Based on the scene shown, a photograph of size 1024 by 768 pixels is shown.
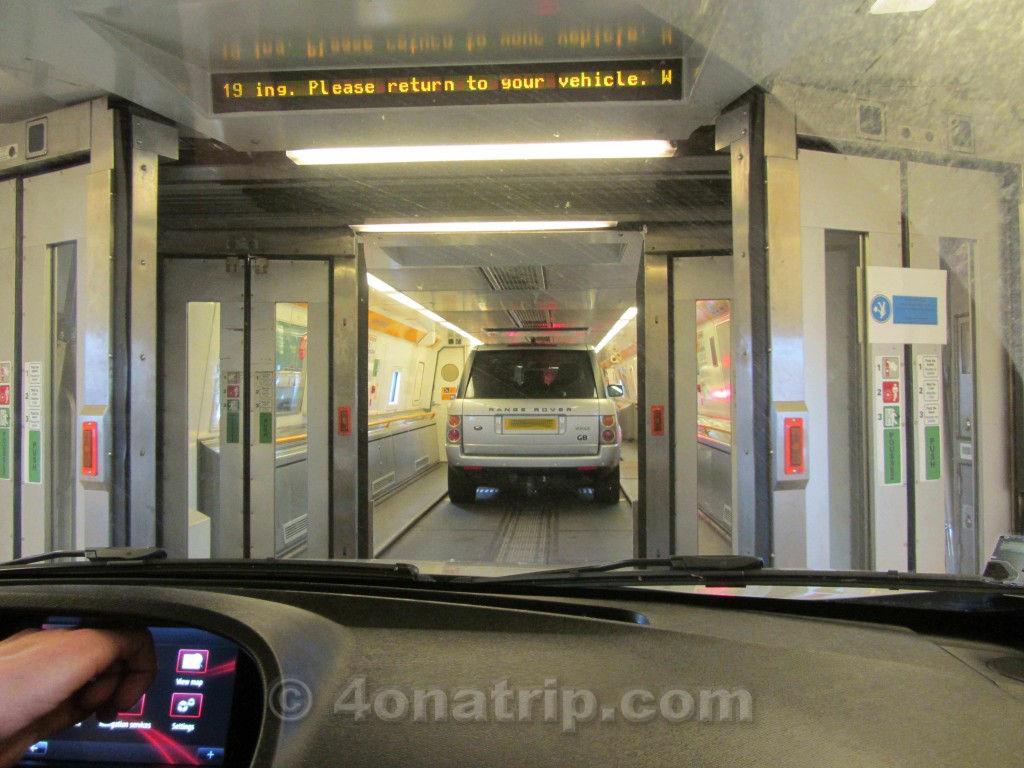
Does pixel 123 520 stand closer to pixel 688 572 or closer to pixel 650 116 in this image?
pixel 688 572

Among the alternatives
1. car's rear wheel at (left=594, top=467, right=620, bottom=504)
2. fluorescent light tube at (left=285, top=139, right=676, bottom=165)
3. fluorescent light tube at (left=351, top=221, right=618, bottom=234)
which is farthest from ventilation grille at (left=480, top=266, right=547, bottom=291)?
fluorescent light tube at (left=285, top=139, right=676, bottom=165)

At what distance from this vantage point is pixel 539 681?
4.30ft

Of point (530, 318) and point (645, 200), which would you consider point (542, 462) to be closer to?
point (645, 200)

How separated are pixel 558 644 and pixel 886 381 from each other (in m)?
2.78

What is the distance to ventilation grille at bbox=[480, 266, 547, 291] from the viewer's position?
703cm

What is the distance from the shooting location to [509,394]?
341 inches

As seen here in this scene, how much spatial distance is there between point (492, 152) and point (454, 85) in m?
0.72

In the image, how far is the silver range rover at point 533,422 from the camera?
8.26m

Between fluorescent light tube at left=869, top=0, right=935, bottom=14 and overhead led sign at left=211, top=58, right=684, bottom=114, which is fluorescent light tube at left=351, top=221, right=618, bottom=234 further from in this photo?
fluorescent light tube at left=869, top=0, right=935, bottom=14

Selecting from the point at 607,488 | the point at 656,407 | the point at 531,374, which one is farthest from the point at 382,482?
the point at 656,407

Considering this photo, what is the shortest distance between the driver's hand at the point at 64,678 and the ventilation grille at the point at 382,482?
7972 mm

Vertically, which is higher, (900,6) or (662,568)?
(900,6)

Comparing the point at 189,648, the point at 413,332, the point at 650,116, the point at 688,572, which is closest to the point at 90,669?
the point at 189,648

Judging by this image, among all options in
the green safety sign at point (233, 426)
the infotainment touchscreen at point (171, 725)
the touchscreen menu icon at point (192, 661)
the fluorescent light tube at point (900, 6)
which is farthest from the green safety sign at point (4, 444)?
the fluorescent light tube at point (900, 6)
